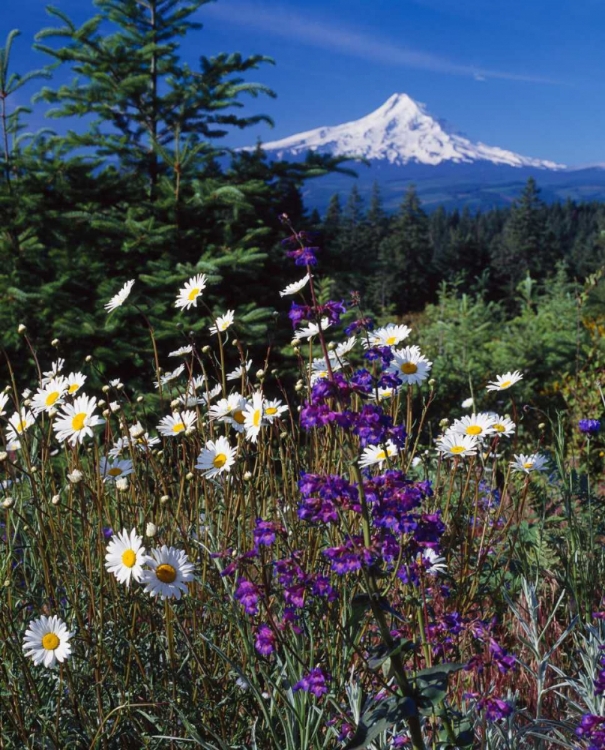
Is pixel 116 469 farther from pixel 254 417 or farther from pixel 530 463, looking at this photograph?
pixel 530 463

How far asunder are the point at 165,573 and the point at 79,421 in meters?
0.62

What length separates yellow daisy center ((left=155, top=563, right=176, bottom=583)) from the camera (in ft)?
4.43

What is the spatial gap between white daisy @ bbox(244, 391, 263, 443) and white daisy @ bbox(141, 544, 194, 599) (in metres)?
A: 0.41

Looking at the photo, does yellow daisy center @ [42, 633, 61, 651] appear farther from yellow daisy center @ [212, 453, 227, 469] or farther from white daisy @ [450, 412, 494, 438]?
white daisy @ [450, 412, 494, 438]

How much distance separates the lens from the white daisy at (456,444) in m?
1.87

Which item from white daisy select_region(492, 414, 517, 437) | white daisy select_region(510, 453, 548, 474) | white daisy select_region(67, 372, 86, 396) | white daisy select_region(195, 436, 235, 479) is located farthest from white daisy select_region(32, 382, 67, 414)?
white daisy select_region(510, 453, 548, 474)

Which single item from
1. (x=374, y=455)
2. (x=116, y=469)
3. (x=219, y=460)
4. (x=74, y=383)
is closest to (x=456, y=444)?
(x=374, y=455)

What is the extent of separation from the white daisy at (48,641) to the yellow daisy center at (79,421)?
0.57 metres

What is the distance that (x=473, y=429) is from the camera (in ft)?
6.32

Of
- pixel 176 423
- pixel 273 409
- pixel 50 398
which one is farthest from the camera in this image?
pixel 176 423

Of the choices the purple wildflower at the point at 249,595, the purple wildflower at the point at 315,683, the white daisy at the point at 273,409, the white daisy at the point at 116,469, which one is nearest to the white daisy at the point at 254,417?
the white daisy at the point at 273,409

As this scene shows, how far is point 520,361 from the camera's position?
6.38 m

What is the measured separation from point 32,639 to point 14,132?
601 centimetres

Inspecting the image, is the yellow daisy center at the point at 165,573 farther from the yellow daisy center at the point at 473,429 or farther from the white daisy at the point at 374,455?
the yellow daisy center at the point at 473,429
